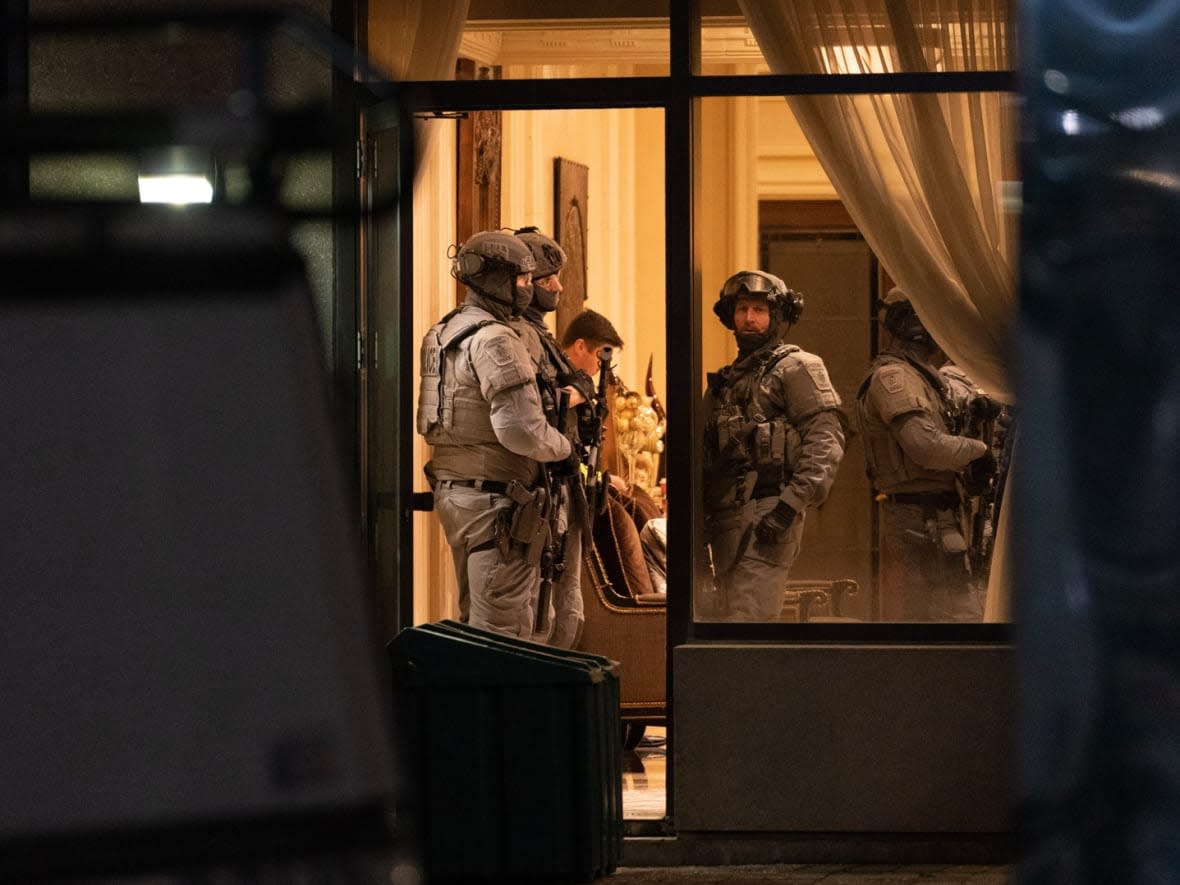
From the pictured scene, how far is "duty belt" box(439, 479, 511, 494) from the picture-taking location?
8312mm

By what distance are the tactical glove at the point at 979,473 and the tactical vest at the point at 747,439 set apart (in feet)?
1.98

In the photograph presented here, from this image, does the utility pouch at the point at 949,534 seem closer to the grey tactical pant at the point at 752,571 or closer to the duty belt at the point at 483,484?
the grey tactical pant at the point at 752,571

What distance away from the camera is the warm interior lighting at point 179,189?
379 cm

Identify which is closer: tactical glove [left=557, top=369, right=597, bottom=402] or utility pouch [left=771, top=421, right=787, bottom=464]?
utility pouch [left=771, top=421, right=787, bottom=464]

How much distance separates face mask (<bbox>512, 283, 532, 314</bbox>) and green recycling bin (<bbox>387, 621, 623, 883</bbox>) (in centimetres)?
204

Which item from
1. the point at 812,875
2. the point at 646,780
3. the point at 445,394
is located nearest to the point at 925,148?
the point at 445,394

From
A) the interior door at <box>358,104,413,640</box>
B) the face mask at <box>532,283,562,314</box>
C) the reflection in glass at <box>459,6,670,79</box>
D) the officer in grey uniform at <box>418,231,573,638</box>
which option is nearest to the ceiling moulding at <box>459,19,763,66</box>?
the reflection in glass at <box>459,6,670,79</box>

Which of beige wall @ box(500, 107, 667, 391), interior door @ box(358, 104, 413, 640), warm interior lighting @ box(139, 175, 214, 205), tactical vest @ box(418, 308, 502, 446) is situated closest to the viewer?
warm interior lighting @ box(139, 175, 214, 205)

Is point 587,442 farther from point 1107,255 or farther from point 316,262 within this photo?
point 1107,255

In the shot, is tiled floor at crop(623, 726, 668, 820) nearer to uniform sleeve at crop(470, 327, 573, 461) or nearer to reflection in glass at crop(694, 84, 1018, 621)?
reflection in glass at crop(694, 84, 1018, 621)

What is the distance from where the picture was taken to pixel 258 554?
138 inches

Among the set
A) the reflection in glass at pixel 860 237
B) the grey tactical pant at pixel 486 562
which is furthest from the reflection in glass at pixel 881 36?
the grey tactical pant at pixel 486 562

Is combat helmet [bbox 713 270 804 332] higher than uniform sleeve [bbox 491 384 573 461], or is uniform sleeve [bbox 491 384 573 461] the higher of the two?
combat helmet [bbox 713 270 804 332]

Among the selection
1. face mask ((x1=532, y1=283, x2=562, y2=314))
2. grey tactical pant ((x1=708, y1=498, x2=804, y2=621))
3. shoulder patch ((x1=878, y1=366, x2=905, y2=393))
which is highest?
face mask ((x1=532, y1=283, x2=562, y2=314))
